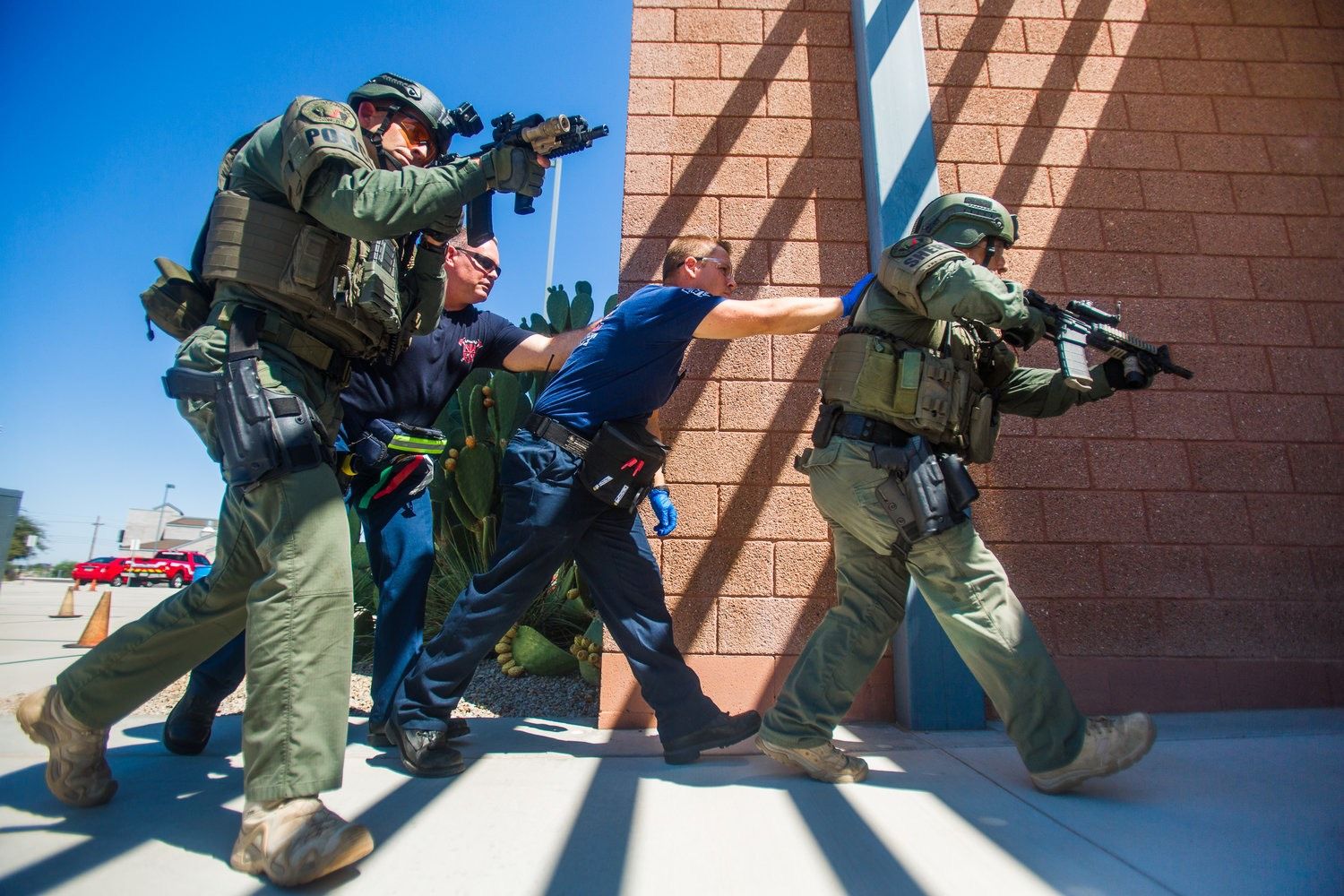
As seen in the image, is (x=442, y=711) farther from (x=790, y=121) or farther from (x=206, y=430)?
(x=790, y=121)

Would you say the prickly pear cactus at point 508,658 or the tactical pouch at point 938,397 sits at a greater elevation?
the tactical pouch at point 938,397

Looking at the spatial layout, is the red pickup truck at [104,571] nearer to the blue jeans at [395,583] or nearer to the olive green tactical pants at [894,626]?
the blue jeans at [395,583]

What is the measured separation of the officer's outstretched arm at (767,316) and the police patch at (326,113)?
0.94 meters

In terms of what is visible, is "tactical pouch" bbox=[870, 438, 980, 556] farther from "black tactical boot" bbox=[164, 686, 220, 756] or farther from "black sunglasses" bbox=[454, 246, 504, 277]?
"black tactical boot" bbox=[164, 686, 220, 756]

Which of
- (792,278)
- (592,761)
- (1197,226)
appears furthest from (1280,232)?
(592,761)

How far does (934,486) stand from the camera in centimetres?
165

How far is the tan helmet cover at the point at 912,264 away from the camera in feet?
5.57

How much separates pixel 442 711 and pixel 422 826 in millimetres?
491

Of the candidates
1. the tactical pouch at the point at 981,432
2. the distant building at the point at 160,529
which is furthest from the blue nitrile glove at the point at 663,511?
the distant building at the point at 160,529

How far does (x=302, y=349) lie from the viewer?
4.80 ft

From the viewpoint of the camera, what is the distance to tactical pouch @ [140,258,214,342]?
153cm

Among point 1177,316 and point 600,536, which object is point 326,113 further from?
point 1177,316

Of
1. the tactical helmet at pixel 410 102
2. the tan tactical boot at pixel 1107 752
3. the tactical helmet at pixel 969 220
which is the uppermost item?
the tactical helmet at pixel 410 102

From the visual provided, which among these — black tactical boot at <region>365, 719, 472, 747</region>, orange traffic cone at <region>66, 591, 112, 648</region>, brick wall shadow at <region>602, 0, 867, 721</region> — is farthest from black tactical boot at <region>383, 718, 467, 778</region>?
orange traffic cone at <region>66, 591, 112, 648</region>
